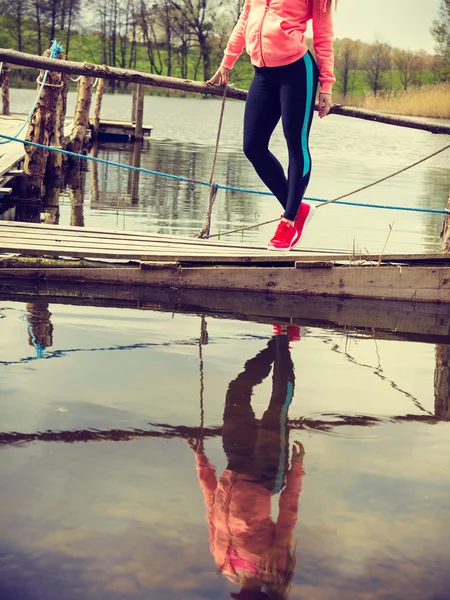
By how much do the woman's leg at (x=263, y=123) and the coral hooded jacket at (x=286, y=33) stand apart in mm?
126

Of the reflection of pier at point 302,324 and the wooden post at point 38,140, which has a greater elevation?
the wooden post at point 38,140

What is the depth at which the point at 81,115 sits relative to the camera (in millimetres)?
16406

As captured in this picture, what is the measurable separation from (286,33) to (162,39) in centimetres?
8017

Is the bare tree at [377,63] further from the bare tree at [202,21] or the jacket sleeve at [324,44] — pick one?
the jacket sleeve at [324,44]

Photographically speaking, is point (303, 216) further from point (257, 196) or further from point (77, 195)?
point (257, 196)

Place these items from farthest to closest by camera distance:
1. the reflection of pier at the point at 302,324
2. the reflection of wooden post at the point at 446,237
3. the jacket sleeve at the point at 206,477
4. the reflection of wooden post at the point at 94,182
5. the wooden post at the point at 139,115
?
the wooden post at the point at 139,115 → the reflection of wooden post at the point at 94,182 → the reflection of wooden post at the point at 446,237 → the reflection of pier at the point at 302,324 → the jacket sleeve at the point at 206,477

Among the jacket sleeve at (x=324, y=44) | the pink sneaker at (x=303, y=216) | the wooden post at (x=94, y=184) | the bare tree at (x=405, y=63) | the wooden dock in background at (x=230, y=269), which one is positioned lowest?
the wooden post at (x=94, y=184)

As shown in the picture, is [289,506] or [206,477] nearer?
[289,506]

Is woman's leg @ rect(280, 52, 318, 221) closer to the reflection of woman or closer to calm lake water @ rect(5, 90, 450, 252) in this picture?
calm lake water @ rect(5, 90, 450, 252)

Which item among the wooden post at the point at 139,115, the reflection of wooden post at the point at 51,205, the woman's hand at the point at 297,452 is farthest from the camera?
the wooden post at the point at 139,115

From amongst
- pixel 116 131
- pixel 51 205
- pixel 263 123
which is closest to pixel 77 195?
pixel 51 205

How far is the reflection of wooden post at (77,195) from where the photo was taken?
32.7 feet

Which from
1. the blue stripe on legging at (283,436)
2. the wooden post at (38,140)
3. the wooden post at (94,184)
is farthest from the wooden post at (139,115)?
the blue stripe on legging at (283,436)

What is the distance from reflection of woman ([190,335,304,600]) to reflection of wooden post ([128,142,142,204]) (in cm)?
857
